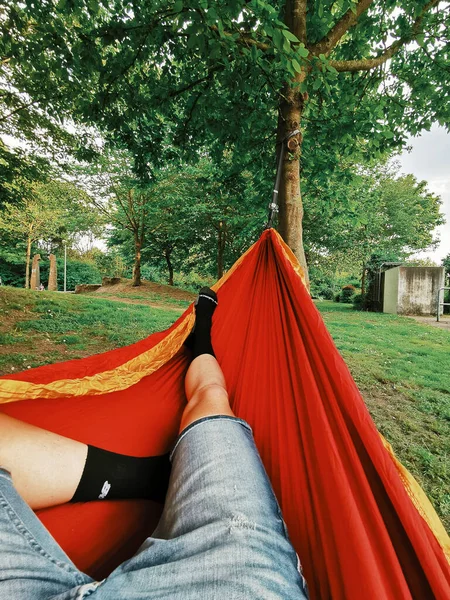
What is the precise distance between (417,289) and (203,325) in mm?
7736

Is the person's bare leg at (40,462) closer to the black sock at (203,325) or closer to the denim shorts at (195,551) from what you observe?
the denim shorts at (195,551)

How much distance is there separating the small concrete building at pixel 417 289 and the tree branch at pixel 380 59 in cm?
621

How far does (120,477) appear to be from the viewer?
2.71 feet

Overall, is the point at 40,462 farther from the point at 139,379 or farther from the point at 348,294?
the point at 348,294

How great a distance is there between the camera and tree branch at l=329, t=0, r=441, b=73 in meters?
1.92

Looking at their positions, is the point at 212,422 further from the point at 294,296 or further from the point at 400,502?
the point at 294,296

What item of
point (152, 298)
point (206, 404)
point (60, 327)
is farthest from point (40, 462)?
point (152, 298)

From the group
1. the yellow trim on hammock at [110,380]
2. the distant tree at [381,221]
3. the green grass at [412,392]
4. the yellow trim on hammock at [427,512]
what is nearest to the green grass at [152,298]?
the distant tree at [381,221]

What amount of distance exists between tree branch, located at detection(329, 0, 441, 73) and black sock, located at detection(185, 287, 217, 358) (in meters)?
1.70

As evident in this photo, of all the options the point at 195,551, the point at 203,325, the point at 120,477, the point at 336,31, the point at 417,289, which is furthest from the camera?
the point at 417,289

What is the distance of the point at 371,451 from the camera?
69 centimetres

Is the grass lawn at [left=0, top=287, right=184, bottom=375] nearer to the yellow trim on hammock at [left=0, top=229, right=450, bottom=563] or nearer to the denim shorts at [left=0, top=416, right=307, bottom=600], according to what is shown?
the yellow trim on hammock at [left=0, top=229, right=450, bottom=563]

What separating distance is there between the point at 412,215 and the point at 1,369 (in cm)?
1300

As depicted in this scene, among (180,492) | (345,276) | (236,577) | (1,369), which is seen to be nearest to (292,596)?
(236,577)
